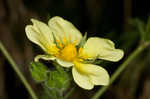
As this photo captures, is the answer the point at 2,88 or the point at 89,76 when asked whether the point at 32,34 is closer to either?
the point at 89,76

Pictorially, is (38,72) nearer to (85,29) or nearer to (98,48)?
(98,48)

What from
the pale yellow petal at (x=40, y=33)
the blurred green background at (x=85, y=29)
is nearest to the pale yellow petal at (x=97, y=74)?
the pale yellow petal at (x=40, y=33)

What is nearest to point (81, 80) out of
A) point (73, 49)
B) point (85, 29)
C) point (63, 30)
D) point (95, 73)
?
point (95, 73)

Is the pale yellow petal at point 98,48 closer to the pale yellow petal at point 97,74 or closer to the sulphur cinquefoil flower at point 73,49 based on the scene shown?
the sulphur cinquefoil flower at point 73,49

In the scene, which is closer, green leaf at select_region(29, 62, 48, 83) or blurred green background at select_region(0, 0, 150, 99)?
green leaf at select_region(29, 62, 48, 83)

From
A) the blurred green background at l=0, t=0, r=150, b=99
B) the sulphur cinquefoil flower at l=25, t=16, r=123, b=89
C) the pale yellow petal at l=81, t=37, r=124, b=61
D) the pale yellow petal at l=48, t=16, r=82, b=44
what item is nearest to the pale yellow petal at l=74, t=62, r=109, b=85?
the sulphur cinquefoil flower at l=25, t=16, r=123, b=89

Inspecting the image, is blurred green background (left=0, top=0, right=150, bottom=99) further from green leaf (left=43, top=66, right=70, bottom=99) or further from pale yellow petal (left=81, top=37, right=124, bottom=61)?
green leaf (left=43, top=66, right=70, bottom=99)
